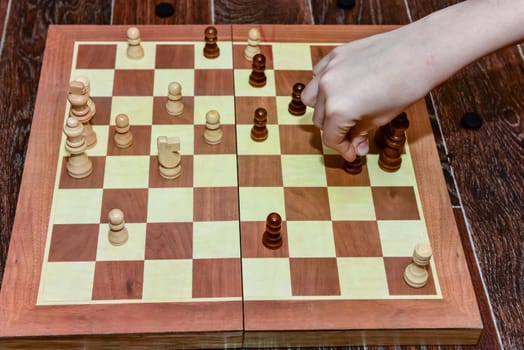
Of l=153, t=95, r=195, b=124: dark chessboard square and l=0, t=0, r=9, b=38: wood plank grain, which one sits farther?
l=0, t=0, r=9, b=38: wood plank grain

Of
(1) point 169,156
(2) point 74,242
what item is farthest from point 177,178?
(2) point 74,242

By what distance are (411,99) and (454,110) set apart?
2.59 ft

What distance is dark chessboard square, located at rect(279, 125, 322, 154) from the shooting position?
1.78m

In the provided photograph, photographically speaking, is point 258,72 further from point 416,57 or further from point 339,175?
point 416,57

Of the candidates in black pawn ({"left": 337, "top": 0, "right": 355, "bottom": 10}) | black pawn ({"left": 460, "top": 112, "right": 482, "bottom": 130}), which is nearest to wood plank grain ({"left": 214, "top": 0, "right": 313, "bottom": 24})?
black pawn ({"left": 337, "top": 0, "right": 355, "bottom": 10})

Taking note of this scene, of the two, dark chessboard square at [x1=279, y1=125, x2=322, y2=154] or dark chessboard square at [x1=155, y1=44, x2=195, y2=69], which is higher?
dark chessboard square at [x1=155, y1=44, x2=195, y2=69]

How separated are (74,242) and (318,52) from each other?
2.86 feet

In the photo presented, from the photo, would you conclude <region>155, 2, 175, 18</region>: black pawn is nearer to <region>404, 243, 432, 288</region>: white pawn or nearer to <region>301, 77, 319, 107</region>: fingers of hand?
<region>301, 77, 319, 107</region>: fingers of hand

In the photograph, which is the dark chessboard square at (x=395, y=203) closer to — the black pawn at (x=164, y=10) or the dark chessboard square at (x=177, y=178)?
the dark chessboard square at (x=177, y=178)

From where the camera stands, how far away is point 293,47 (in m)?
2.03

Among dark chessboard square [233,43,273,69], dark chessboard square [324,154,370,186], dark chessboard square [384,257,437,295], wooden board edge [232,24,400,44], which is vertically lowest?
dark chessboard square [384,257,437,295]

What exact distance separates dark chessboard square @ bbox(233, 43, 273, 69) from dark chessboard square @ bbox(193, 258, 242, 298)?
0.63 m

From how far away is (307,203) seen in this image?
1671 millimetres

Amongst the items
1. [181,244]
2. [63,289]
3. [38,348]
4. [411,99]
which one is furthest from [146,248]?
[411,99]
